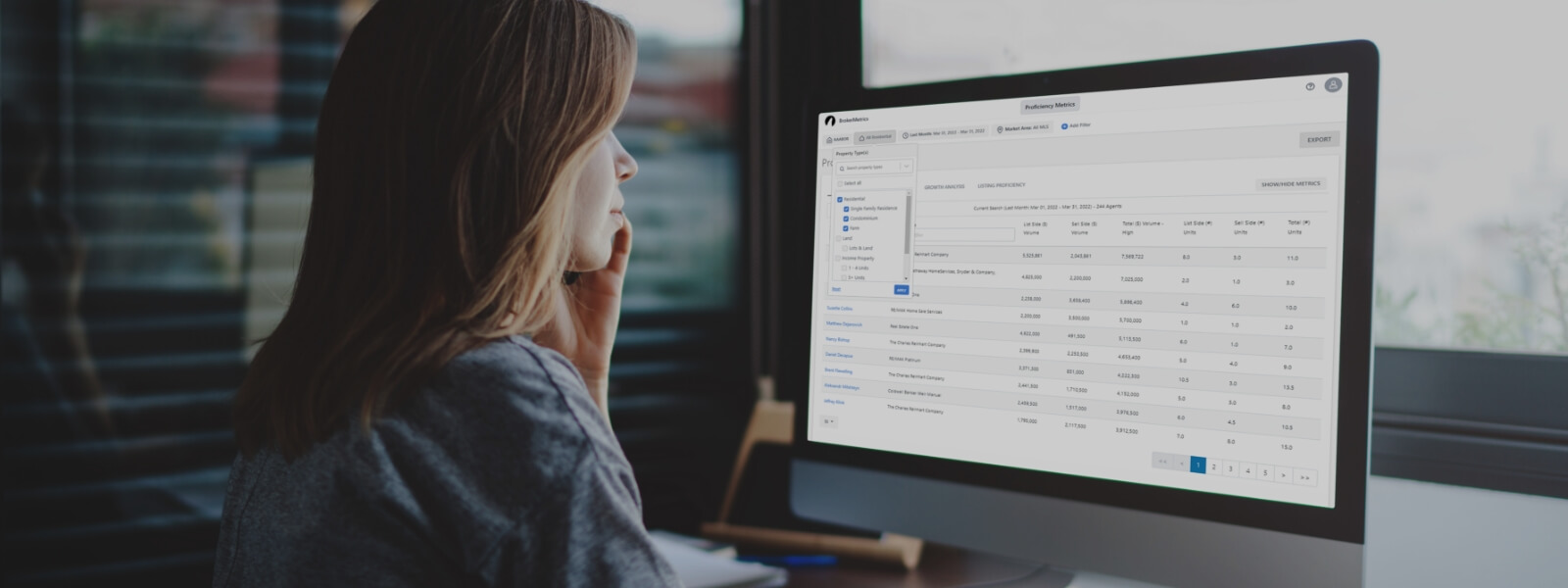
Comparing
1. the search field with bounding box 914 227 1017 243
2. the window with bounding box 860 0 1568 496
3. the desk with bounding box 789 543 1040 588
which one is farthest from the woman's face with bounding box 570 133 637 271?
the window with bounding box 860 0 1568 496

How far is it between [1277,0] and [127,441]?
1370mm

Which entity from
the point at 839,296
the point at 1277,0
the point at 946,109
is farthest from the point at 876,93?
the point at 1277,0

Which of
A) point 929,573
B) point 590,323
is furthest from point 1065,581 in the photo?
point 590,323

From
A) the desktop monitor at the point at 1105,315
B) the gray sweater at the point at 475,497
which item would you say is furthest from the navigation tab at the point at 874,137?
the gray sweater at the point at 475,497

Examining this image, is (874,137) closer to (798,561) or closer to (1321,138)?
(1321,138)

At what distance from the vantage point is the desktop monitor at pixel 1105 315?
0.66 metres

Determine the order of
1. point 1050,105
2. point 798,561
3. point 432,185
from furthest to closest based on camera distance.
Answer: point 798,561 → point 1050,105 → point 432,185

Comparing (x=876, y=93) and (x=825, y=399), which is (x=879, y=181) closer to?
(x=876, y=93)

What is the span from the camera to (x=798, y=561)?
1.01m

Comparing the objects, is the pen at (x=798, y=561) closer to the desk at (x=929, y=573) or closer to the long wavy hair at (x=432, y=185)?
the desk at (x=929, y=573)

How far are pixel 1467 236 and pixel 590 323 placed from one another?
2.79 ft

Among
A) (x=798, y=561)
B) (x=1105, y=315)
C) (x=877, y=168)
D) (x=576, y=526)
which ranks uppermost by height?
(x=877, y=168)

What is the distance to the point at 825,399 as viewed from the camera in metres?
0.88

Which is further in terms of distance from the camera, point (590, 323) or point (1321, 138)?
point (590, 323)
